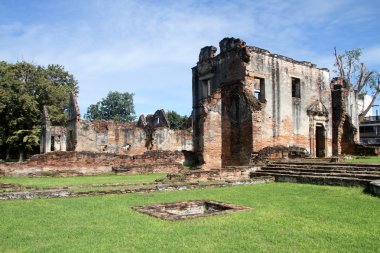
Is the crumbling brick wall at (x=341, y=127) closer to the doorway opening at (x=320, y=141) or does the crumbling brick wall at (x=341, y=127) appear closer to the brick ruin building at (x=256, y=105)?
the brick ruin building at (x=256, y=105)

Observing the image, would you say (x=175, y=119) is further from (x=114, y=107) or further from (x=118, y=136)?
(x=118, y=136)

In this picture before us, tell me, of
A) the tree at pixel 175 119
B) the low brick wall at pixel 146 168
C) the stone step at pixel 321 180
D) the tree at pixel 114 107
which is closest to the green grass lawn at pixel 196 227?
the stone step at pixel 321 180

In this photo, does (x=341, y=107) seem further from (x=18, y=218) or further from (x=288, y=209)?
(x=18, y=218)

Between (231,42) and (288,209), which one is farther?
(231,42)

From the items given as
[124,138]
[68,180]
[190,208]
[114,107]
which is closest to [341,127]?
[124,138]

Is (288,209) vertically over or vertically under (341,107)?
under

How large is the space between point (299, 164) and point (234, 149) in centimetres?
620

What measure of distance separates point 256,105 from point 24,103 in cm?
2202

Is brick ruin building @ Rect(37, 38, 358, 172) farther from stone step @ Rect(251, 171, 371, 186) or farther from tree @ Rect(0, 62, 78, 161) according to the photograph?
tree @ Rect(0, 62, 78, 161)

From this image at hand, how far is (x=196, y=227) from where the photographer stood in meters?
6.14

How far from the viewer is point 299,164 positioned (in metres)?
15.7

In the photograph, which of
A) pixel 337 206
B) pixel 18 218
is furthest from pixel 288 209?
pixel 18 218

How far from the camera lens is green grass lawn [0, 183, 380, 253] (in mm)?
5066

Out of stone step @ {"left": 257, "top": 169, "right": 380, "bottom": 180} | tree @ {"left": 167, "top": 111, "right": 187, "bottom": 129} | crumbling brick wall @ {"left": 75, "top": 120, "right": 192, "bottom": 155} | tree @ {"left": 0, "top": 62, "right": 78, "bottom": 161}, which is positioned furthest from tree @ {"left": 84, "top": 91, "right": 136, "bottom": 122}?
stone step @ {"left": 257, "top": 169, "right": 380, "bottom": 180}
